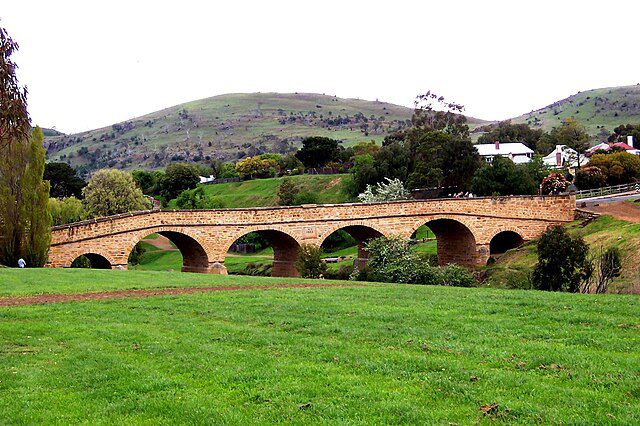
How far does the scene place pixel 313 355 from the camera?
9.88m

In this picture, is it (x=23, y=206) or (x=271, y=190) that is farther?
(x=271, y=190)

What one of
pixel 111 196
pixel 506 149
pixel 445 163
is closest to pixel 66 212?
pixel 111 196

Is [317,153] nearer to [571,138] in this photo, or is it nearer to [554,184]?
[571,138]

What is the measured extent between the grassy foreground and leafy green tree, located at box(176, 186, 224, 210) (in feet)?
190

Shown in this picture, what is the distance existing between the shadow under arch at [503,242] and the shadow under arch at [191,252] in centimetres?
2036

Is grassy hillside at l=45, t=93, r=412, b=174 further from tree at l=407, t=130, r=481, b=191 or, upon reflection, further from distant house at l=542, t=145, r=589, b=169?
tree at l=407, t=130, r=481, b=191

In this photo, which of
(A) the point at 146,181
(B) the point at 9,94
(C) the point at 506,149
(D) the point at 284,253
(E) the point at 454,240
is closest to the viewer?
(B) the point at 9,94

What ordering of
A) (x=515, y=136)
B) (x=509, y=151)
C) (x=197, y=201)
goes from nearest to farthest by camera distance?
1. (x=197, y=201)
2. (x=509, y=151)
3. (x=515, y=136)

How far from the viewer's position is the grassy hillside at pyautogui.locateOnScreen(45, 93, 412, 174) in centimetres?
14800

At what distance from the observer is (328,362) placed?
372 inches

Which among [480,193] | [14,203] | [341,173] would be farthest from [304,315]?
[341,173]

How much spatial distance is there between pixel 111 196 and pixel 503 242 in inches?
1337

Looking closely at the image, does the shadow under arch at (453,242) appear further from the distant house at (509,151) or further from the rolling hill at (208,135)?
the rolling hill at (208,135)

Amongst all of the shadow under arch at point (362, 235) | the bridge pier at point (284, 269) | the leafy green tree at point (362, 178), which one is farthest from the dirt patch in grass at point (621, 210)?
the leafy green tree at point (362, 178)
